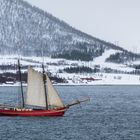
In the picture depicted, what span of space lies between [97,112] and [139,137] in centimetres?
4141

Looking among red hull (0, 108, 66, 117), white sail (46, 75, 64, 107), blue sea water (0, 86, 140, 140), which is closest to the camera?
blue sea water (0, 86, 140, 140)

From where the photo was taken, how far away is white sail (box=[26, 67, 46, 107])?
123250 mm

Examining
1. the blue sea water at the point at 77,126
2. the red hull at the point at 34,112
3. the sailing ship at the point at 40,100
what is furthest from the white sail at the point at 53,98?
the blue sea water at the point at 77,126

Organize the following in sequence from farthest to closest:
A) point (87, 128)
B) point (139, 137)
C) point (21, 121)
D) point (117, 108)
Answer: point (117, 108) → point (21, 121) → point (87, 128) → point (139, 137)

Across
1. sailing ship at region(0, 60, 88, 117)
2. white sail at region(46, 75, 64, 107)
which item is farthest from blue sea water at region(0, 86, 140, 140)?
white sail at region(46, 75, 64, 107)

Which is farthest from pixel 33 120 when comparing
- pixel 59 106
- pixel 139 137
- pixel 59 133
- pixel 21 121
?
pixel 139 137

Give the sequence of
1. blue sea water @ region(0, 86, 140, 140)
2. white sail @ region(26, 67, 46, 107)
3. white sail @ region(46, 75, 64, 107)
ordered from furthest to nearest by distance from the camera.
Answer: white sail @ region(26, 67, 46, 107) < white sail @ region(46, 75, 64, 107) < blue sea water @ region(0, 86, 140, 140)

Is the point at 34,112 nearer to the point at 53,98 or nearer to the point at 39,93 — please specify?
the point at 53,98

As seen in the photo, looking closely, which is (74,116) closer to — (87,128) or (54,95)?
(54,95)

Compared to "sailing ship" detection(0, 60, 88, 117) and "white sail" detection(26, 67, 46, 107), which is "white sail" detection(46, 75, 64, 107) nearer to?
"sailing ship" detection(0, 60, 88, 117)

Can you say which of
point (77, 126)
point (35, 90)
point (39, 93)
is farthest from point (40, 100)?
point (77, 126)

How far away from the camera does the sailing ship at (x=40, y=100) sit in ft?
395

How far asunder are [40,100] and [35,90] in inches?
86.3

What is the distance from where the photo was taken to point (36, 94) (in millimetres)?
124000
